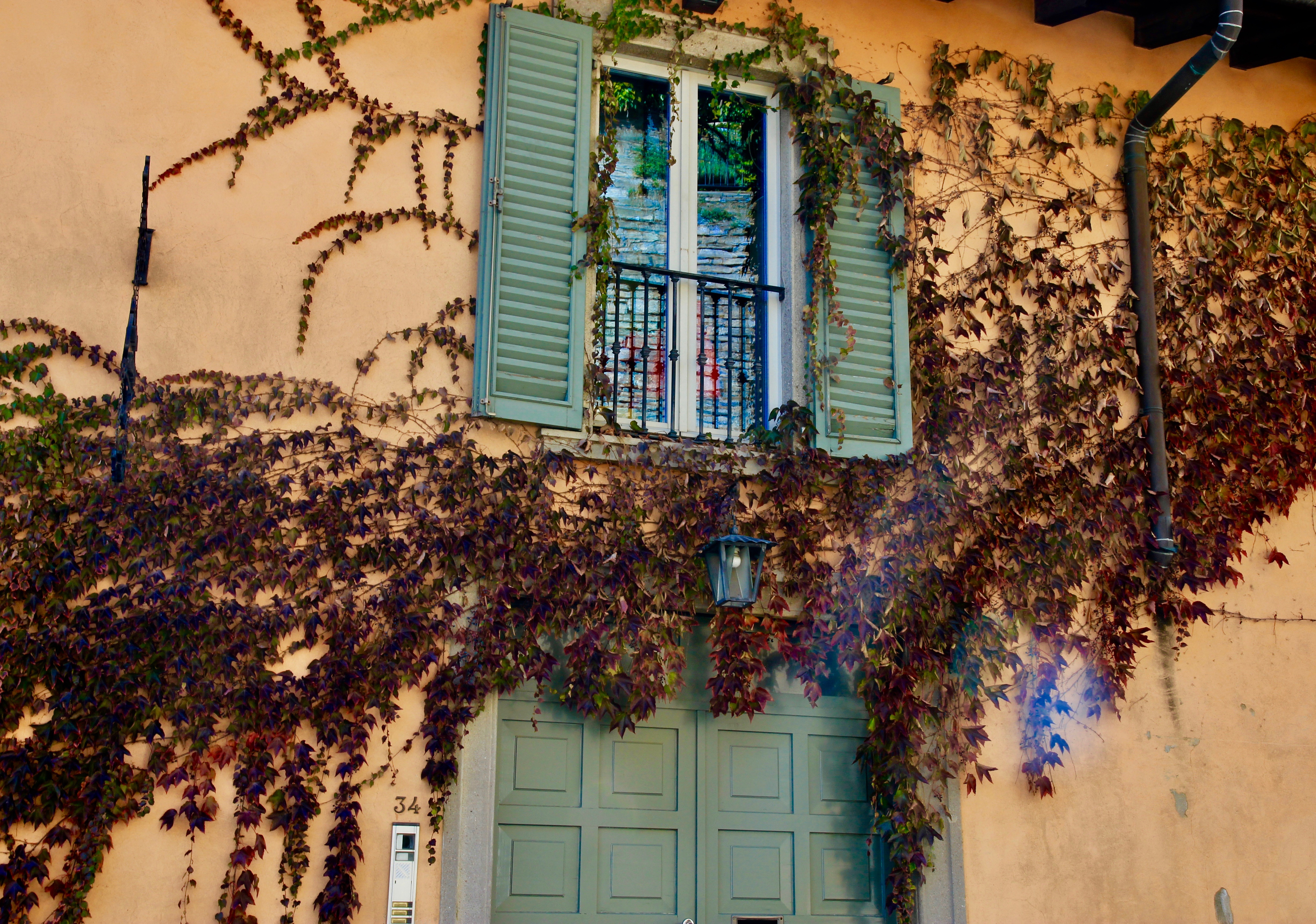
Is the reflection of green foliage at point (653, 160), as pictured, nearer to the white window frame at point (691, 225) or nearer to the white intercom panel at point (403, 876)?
the white window frame at point (691, 225)

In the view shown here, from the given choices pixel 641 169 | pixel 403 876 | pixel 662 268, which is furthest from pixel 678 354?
pixel 403 876

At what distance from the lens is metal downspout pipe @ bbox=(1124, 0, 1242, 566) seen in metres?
5.67

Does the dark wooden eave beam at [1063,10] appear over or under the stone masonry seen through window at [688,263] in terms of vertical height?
over

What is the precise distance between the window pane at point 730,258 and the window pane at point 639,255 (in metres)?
0.19

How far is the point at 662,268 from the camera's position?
18.3 feet

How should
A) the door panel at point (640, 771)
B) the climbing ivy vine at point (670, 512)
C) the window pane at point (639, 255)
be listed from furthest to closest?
the window pane at point (639, 255), the door panel at point (640, 771), the climbing ivy vine at point (670, 512)

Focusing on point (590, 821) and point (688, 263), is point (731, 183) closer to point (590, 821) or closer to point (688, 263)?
point (688, 263)

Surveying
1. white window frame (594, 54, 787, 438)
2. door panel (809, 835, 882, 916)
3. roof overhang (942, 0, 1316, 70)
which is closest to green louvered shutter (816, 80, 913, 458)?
white window frame (594, 54, 787, 438)

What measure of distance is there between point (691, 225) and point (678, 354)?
24.1 inches

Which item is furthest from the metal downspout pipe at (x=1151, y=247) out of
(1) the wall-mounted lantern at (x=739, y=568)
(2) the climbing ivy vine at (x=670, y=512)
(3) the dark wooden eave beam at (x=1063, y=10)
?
(1) the wall-mounted lantern at (x=739, y=568)

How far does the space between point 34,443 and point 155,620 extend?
76cm

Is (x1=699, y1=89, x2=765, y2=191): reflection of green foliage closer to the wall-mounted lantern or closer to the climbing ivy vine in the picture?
the climbing ivy vine

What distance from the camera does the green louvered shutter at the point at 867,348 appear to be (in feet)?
18.0

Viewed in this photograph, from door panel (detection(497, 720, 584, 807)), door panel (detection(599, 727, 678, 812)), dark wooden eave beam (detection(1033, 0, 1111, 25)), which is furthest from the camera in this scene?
dark wooden eave beam (detection(1033, 0, 1111, 25))
